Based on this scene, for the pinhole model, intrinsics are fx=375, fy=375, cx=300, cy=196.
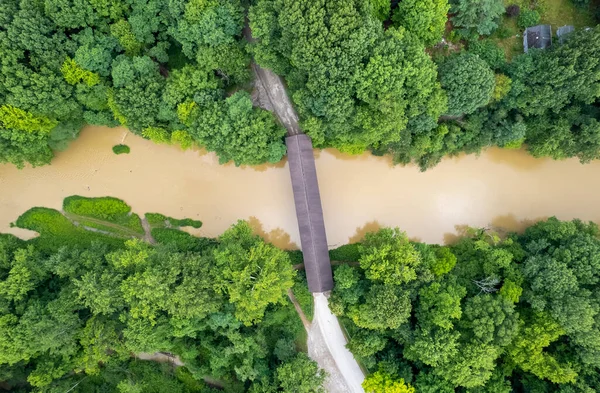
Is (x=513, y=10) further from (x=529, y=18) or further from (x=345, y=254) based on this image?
(x=345, y=254)

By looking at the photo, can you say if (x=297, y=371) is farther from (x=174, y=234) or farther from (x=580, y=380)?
(x=580, y=380)

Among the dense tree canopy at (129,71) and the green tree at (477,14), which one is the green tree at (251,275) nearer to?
the dense tree canopy at (129,71)

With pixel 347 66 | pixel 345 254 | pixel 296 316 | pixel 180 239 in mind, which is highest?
pixel 347 66

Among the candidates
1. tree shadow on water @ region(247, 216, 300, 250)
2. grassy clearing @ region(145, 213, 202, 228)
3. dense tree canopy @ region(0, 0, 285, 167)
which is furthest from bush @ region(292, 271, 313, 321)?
dense tree canopy @ region(0, 0, 285, 167)

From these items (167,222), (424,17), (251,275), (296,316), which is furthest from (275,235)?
(424,17)

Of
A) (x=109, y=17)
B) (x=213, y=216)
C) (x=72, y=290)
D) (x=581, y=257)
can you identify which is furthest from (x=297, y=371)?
(x=109, y=17)

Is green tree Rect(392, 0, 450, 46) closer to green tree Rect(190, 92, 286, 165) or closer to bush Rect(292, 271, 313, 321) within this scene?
green tree Rect(190, 92, 286, 165)
